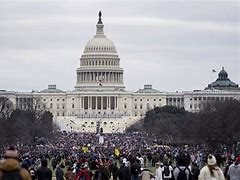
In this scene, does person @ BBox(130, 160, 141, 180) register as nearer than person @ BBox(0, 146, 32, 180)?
No

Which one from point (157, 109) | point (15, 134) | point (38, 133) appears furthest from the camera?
point (157, 109)

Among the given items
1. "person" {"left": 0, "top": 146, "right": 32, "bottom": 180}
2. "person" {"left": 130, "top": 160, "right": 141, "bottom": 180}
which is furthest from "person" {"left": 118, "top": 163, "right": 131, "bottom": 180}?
"person" {"left": 0, "top": 146, "right": 32, "bottom": 180}

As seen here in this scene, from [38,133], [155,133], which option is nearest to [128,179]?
[38,133]

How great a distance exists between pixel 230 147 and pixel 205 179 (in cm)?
5443

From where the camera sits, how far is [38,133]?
105062 millimetres

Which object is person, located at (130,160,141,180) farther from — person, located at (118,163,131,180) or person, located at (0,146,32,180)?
person, located at (0,146,32,180)

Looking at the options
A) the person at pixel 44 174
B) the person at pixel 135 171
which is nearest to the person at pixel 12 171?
the person at pixel 44 174

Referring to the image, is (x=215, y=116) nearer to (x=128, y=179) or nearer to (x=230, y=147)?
(x=230, y=147)

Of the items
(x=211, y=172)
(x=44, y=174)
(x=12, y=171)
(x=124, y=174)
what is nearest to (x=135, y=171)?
(x=124, y=174)

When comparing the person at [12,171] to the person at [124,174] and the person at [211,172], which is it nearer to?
the person at [211,172]

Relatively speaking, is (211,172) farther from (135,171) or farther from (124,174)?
(135,171)

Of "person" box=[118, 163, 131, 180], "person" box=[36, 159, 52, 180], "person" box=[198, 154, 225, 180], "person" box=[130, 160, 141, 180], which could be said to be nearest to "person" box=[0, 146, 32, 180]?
"person" box=[198, 154, 225, 180]

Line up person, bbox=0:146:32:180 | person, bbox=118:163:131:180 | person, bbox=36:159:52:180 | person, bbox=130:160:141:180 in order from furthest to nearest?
1. person, bbox=130:160:141:180
2. person, bbox=118:163:131:180
3. person, bbox=36:159:52:180
4. person, bbox=0:146:32:180

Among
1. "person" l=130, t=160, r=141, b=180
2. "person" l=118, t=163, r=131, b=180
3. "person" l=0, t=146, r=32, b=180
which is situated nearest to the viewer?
"person" l=0, t=146, r=32, b=180
